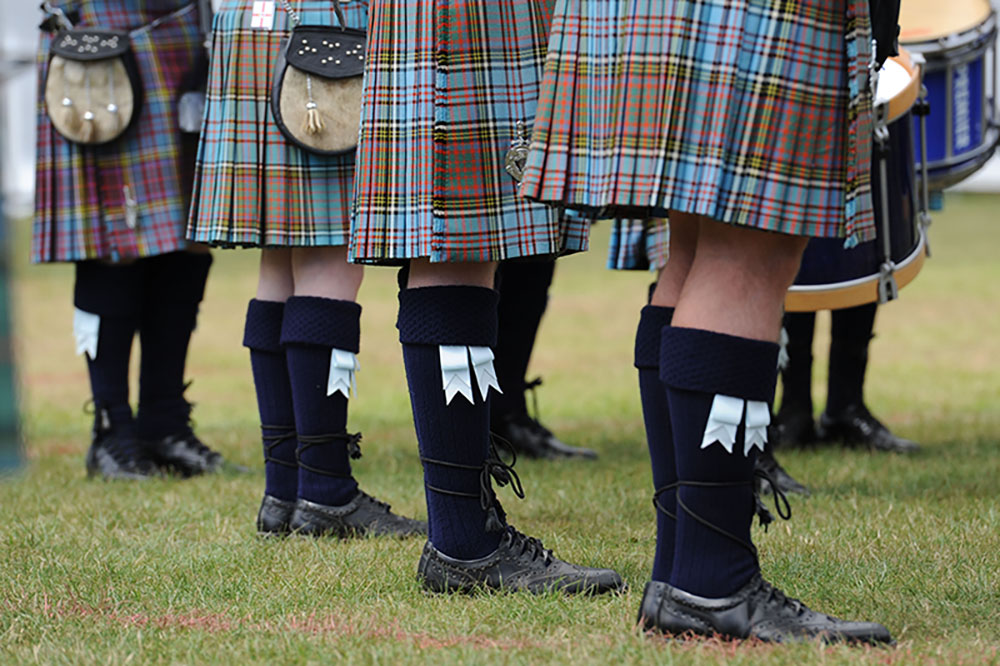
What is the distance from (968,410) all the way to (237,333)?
4.56 m

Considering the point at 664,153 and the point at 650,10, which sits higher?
the point at 650,10

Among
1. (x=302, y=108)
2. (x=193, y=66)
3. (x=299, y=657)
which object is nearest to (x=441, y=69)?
(x=302, y=108)

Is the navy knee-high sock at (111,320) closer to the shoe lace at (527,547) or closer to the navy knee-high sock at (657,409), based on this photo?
the shoe lace at (527,547)

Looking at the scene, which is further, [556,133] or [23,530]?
[23,530]

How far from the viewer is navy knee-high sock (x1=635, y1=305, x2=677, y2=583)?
1.77 meters

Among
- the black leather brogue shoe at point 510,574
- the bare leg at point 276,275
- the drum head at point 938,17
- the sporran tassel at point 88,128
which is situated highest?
the drum head at point 938,17

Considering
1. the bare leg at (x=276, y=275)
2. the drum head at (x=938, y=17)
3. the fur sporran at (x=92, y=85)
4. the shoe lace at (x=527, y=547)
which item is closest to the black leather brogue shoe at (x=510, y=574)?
the shoe lace at (x=527, y=547)

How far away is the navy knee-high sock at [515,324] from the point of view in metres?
3.50

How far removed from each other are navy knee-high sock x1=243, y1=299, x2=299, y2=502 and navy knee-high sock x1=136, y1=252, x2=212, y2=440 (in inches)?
39.8

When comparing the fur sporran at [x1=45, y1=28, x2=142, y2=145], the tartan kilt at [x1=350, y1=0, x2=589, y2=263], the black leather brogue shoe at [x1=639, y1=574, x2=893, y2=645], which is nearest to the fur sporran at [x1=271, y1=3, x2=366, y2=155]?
the tartan kilt at [x1=350, y1=0, x2=589, y2=263]

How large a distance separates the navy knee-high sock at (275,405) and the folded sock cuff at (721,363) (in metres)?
1.08

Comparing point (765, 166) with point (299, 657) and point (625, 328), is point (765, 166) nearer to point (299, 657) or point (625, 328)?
point (299, 657)

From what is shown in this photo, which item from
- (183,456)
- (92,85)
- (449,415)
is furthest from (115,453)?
(449,415)

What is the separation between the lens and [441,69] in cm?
184
